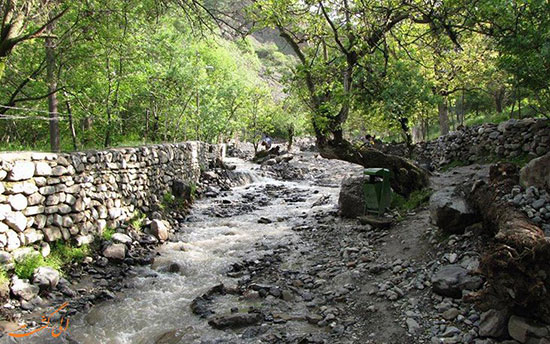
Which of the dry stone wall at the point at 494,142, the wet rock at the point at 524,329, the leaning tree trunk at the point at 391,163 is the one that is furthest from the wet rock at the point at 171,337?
the dry stone wall at the point at 494,142

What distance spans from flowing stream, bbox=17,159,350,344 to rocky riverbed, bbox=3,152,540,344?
26 mm

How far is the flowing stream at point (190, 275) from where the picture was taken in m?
4.93

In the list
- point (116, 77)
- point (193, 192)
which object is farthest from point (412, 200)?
point (116, 77)

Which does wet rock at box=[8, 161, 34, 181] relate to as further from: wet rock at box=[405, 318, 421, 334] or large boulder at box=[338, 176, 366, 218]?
large boulder at box=[338, 176, 366, 218]

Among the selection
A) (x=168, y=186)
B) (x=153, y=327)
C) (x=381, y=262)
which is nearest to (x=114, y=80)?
(x=168, y=186)

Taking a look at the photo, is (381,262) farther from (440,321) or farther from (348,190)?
(348,190)

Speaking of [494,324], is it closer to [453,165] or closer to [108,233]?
[108,233]

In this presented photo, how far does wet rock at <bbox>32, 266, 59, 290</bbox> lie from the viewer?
220 inches

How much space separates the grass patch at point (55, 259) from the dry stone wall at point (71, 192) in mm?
187

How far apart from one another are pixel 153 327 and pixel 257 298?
1636 mm

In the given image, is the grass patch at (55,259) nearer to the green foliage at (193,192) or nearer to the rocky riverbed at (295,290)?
the rocky riverbed at (295,290)

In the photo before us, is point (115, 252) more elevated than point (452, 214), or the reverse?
point (452, 214)

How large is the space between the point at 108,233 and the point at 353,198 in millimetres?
6009

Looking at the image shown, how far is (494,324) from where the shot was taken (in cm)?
363
